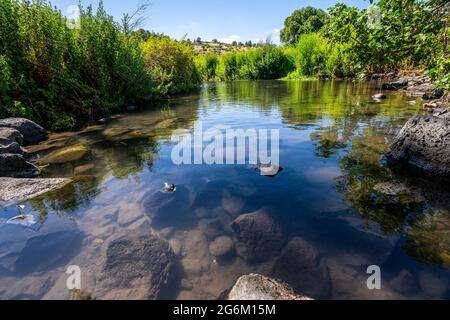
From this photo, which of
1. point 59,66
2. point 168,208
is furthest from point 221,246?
point 59,66

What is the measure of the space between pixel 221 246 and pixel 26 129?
7683mm

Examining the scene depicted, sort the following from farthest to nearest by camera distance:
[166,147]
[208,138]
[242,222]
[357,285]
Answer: [208,138]
[166,147]
[242,222]
[357,285]

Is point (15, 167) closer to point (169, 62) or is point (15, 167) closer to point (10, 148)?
point (10, 148)

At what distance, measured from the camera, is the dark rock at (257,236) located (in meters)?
3.17

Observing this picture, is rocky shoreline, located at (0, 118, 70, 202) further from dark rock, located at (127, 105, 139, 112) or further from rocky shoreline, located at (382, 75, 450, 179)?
dark rock, located at (127, 105, 139, 112)

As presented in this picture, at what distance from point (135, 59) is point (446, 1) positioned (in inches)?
539

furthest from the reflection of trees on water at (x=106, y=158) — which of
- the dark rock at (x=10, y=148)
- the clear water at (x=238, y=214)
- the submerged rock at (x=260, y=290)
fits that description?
the submerged rock at (x=260, y=290)

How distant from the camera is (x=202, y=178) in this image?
17.1 ft

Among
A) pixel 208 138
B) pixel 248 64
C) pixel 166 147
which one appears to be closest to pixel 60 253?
pixel 166 147

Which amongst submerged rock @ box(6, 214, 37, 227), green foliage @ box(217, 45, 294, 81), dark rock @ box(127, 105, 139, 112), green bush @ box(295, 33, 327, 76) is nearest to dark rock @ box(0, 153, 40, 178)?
submerged rock @ box(6, 214, 37, 227)

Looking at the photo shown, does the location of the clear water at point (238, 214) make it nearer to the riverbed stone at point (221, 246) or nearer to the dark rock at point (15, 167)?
the riverbed stone at point (221, 246)

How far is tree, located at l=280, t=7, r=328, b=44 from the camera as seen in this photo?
60.7 m

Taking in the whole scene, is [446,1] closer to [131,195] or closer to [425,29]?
[425,29]

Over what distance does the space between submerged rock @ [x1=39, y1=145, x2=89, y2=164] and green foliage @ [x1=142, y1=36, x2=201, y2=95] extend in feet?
41.6
